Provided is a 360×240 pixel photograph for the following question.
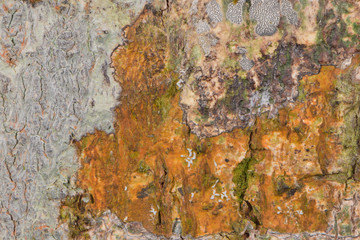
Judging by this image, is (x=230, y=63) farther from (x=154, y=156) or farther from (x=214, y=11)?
(x=154, y=156)

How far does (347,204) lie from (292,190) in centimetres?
40

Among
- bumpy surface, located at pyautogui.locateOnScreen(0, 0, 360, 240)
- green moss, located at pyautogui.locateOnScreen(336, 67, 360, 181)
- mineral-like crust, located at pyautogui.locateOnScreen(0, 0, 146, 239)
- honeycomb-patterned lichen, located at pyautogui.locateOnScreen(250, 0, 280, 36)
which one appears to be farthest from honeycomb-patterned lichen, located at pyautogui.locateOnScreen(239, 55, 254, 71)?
mineral-like crust, located at pyautogui.locateOnScreen(0, 0, 146, 239)

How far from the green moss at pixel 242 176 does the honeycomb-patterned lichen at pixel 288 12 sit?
0.92 meters

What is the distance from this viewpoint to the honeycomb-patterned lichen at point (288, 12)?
1.95 m

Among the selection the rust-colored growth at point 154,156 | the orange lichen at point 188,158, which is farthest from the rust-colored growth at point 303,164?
the rust-colored growth at point 154,156

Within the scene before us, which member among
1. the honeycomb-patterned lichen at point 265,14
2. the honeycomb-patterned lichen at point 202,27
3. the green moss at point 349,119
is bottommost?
the green moss at point 349,119

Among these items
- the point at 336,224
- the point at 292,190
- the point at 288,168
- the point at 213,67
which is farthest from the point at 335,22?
the point at 336,224

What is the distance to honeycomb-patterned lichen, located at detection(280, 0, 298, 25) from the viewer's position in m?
1.95

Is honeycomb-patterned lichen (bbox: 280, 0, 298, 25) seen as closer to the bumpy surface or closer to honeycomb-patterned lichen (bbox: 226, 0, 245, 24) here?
the bumpy surface

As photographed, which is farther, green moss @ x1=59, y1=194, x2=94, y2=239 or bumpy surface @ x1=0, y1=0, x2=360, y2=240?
green moss @ x1=59, y1=194, x2=94, y2=239

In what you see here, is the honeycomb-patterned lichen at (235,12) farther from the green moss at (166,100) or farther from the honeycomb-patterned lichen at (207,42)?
the green moss at (166,100)

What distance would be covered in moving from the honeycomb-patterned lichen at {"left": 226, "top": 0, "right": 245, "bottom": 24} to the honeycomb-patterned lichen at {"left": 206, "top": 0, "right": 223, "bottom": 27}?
2.0 inches

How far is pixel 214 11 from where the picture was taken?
6.44ft

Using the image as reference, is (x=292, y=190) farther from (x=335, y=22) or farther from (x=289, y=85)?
(x=335, y=22)
